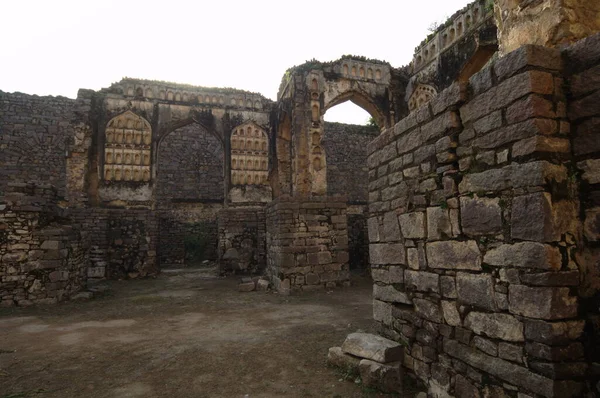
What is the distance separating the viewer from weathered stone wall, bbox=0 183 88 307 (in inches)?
308

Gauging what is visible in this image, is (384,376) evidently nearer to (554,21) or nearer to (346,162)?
(554,21)

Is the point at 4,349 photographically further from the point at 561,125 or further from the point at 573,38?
the point at 573,38

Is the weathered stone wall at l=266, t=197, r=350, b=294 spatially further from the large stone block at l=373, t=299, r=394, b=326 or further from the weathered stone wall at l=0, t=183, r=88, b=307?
the weathered stone wall at l=0, t=183, r=88, b=307

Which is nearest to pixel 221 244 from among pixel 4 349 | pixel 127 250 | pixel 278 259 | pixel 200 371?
pixel 127 250

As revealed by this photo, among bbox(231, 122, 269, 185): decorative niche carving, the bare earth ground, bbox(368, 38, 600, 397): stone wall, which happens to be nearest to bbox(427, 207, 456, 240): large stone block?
bbox(368, 38, 600, 397): stone wall

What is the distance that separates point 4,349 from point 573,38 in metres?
7.26

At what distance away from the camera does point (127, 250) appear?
12648 millimetres

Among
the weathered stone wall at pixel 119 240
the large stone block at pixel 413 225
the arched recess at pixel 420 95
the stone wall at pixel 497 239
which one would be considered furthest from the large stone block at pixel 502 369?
the weathered stone wall at pixel 119 240

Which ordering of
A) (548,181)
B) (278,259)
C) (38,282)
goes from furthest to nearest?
(278,259)
(38,282)
(548,181)

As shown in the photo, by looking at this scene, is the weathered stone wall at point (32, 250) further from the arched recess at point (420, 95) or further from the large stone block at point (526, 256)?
the arched recess at point (420, 95)

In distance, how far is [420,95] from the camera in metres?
13.5

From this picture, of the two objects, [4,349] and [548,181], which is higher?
[548,181]

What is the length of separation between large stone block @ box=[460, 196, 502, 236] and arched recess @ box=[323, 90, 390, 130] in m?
11.1

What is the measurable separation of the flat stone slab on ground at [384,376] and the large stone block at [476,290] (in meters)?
1.00
